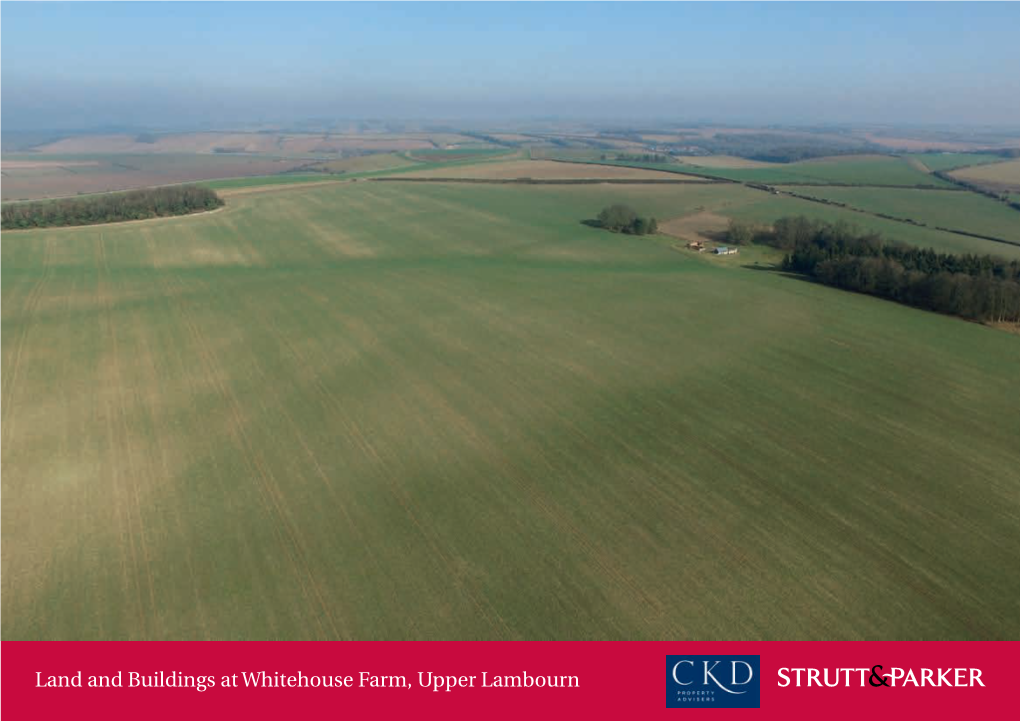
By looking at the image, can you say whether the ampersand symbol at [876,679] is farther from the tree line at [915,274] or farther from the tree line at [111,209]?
the tree line at [111,209]

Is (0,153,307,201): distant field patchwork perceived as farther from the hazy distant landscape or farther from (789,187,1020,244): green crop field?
(789,187,1020,244): green crop field

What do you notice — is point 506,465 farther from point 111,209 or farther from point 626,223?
point 111,209

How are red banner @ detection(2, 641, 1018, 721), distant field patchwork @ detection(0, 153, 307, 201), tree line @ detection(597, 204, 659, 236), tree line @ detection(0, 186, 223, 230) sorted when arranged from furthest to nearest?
distant field patchwork @ detection(0, 153, 307, 201), tree line @ detection(0, 186, 223, 230), tree line @ detection(597, 204, 659, 236), red banner @ detection(2, 641, 1018, 721)

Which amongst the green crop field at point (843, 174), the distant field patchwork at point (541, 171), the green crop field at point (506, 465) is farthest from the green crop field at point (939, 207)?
the green crop field at point (506, 465)

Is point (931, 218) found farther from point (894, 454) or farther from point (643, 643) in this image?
point (643, 643)

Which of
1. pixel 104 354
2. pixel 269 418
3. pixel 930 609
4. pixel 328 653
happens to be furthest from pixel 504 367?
pixel 104 354

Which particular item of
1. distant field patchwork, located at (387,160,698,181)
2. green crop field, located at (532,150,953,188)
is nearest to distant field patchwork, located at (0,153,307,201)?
distant field patchwork, located at (387,160,698,181)

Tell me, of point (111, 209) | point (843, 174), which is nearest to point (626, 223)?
point (111, 209)
